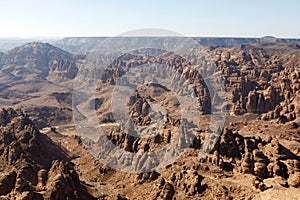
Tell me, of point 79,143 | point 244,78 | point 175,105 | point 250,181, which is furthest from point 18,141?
point 244,78

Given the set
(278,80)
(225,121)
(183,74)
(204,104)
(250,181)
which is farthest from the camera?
(183,74)

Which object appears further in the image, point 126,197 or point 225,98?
point 225,98

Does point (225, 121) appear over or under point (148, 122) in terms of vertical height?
under

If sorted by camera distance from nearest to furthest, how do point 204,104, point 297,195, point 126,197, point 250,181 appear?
point 297,195, point 250,181, point 126,197, point 204,104

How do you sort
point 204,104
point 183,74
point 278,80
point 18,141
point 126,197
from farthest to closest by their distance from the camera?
point 183,74 → point 278,80 → point 204,104 → point 18,141 → point 126,197

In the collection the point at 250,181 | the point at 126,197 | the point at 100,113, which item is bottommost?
the point at 100,113

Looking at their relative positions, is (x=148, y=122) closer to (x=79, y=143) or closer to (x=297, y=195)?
(x=79, y=143)

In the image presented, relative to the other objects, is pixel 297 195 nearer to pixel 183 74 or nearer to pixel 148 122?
pixel 148 122

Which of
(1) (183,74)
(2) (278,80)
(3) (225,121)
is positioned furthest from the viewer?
(1) (183,74)

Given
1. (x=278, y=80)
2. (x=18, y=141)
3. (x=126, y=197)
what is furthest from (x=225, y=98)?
(x=126, y=197)
